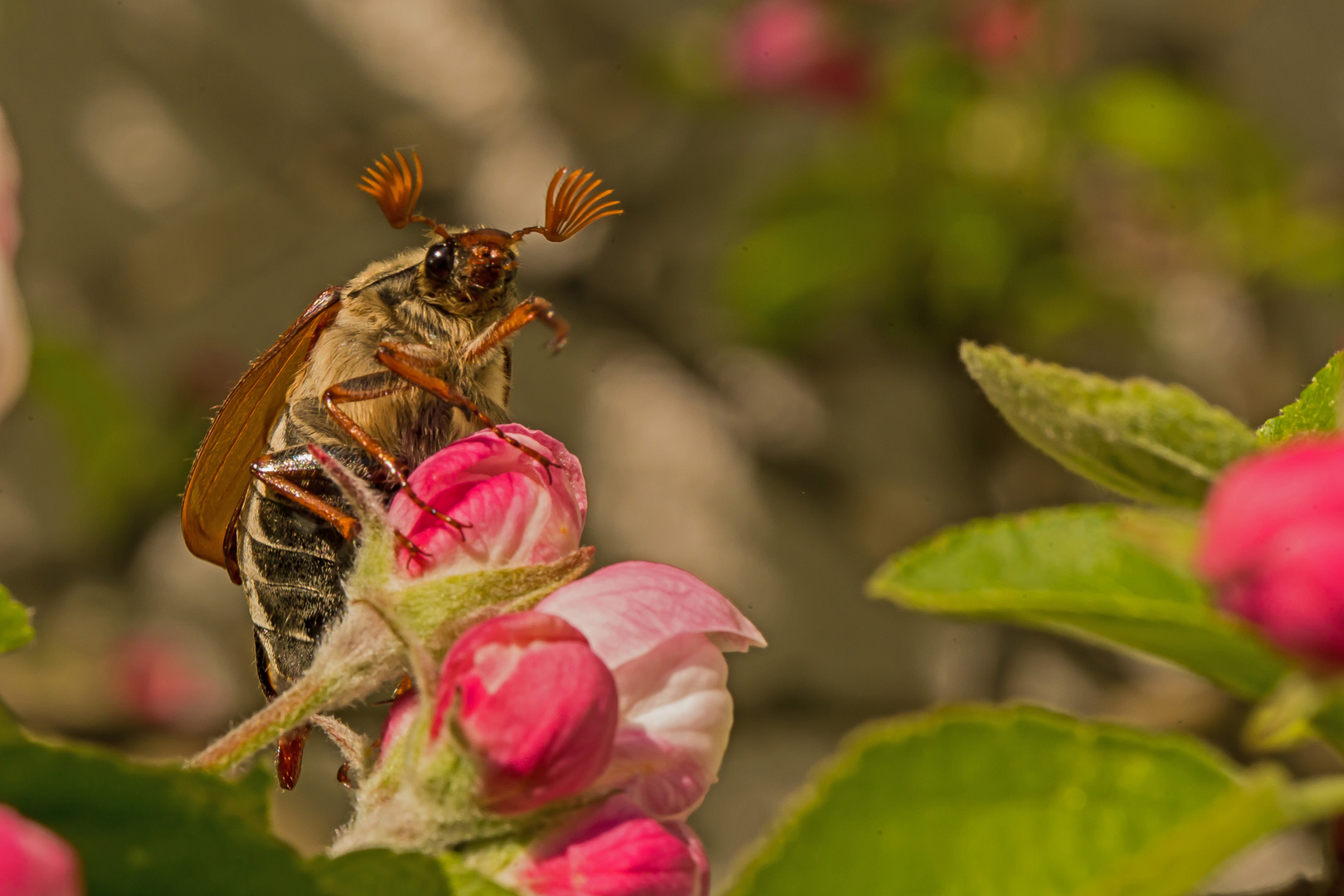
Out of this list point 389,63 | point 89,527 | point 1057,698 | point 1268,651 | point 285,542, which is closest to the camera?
point 1268,651

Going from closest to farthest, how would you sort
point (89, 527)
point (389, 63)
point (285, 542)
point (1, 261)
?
1. point (1, 261)
2. point (285, 542)
3. point (89, 527)
4. point (389, 63)

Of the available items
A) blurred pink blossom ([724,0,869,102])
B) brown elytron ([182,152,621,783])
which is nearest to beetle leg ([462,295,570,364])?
brown elytron ([182,152,621,783])

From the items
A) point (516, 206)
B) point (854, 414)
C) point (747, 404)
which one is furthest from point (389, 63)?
point (854, 414)

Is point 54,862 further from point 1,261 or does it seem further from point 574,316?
point 574,316

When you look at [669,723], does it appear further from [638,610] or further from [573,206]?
[573,206]

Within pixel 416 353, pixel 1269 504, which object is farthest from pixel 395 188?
pixel 1269 504

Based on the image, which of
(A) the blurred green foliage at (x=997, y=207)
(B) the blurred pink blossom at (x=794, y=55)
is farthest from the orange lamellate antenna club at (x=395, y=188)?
(B) the blurred pink blossom at (x=794, y=55)

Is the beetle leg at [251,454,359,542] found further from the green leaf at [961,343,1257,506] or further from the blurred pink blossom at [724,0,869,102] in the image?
the blurred pink blossom at [724,0,869,102]
